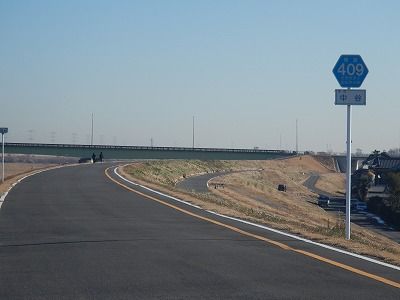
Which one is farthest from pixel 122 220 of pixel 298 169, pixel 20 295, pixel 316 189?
pixel 298 169

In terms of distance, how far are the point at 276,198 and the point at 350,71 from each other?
3807 cm

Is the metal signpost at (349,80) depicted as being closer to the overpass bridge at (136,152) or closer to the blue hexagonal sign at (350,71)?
the blue hexagonal sign at (350,71)

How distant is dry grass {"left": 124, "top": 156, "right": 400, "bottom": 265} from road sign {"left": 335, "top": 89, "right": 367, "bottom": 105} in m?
2.88

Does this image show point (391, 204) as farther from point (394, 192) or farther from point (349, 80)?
point (349, 80)

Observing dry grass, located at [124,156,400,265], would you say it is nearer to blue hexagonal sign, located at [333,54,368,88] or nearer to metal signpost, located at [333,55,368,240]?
metal signpost, located at [333,55,368,240]

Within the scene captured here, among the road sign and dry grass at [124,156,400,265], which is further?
dry grass at [124,156,400,265]

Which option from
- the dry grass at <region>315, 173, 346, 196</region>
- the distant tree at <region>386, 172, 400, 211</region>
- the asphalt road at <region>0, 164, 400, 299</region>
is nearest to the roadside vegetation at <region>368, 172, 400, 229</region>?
the distant tree at <region>386, 172, 400, 211</region>

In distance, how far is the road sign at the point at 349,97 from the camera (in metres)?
16.0

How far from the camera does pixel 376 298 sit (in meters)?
9.05

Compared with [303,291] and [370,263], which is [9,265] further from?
→ [370,263]

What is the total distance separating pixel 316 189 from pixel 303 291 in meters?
73.1

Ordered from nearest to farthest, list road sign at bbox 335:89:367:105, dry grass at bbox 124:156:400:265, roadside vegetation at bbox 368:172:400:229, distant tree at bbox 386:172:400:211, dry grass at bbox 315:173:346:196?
road sign at bbox 335:89:367:105 < dry grass at bbox 124:156:400:265 < roadside vegetation at bbox 368:172:400:229 < distant tree at bbox 386:172:400:211 < dry grass at bbox 315:173:346:196

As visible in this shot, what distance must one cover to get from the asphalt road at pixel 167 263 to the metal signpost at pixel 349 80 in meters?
2.92

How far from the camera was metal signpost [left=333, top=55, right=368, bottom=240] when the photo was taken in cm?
1606
